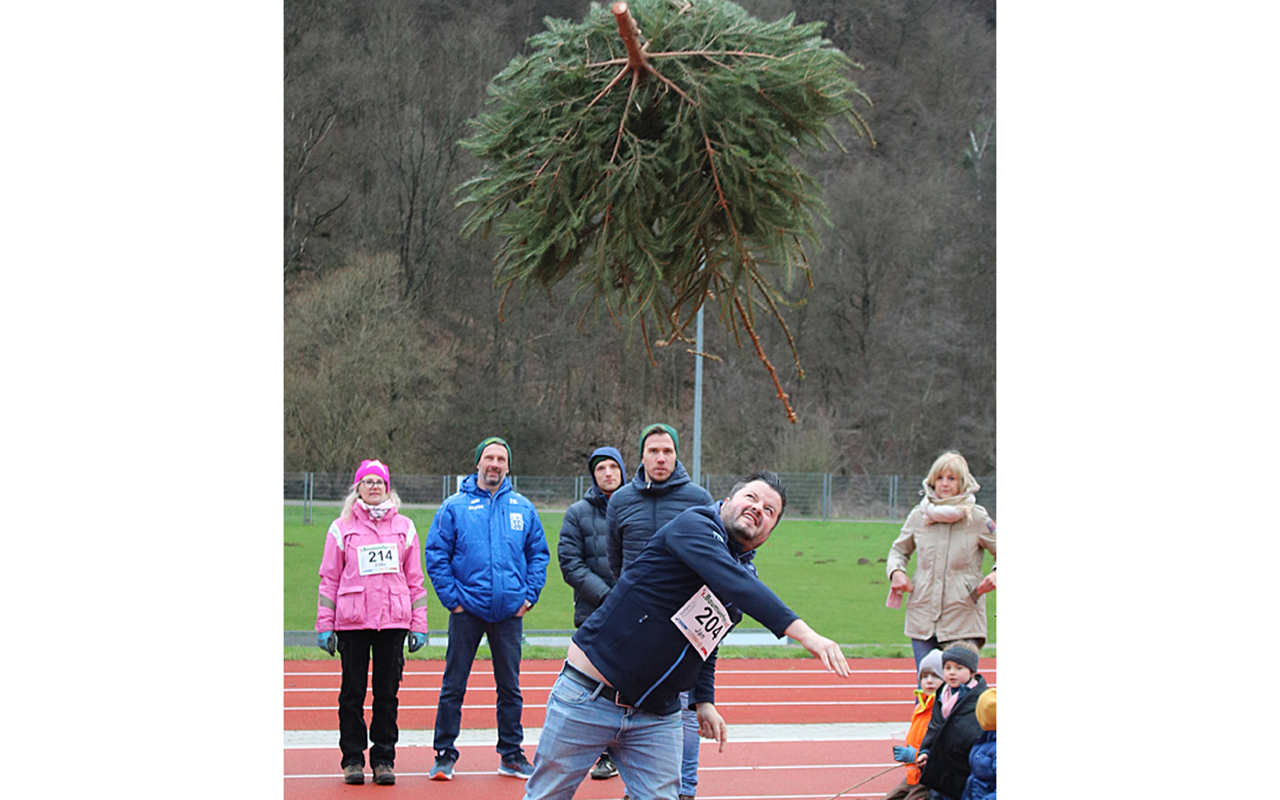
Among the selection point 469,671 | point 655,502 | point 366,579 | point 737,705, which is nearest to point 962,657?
point 655,502

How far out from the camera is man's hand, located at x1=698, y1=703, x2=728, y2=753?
3.05 m

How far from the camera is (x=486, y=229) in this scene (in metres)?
3.08

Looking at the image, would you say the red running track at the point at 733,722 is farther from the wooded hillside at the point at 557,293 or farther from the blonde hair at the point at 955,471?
the wooded hillside at the point at 557,293

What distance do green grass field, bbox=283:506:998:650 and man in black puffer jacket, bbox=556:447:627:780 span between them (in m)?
5.14

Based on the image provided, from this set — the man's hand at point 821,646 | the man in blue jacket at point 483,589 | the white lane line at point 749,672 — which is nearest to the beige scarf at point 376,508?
the man in blue jacket at point 483,589

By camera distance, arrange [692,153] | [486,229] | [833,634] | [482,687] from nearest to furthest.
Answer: [692,153], [486,229], [482,687], [833,634]

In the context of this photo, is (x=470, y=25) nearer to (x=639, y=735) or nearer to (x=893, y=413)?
(x=893, y=413)

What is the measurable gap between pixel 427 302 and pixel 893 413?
12019 millimetres

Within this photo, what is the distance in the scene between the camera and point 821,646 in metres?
2.43

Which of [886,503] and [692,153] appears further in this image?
[886,503]

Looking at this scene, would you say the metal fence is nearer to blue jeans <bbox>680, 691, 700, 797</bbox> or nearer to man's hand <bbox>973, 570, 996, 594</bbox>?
blue jeans <bbox>680, 691, 700, 797</bbox>

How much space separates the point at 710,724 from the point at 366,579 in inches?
83.0
